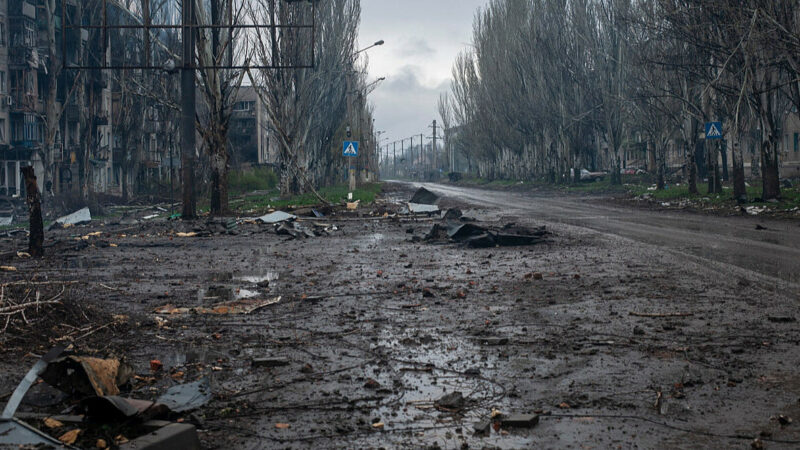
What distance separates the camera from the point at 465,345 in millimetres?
6203

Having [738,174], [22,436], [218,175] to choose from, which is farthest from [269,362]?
[738,174]

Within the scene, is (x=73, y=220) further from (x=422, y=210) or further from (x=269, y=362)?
(x=269, y=362)

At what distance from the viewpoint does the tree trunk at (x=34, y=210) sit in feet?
40.9

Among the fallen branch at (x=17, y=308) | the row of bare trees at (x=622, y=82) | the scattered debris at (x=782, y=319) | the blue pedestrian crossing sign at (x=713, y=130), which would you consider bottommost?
the scattered debris at (x=782, y=319)

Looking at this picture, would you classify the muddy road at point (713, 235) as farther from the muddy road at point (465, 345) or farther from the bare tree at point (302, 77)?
the bare tree at point (302, 77)

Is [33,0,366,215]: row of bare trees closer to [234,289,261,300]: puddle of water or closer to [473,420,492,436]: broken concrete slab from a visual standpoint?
[234,289,261,300]: puddle of water

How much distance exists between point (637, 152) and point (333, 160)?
145 ft

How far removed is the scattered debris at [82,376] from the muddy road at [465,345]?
12 cm

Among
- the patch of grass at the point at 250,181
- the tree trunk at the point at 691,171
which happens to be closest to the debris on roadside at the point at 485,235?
the tree trunk at the point at 691,171

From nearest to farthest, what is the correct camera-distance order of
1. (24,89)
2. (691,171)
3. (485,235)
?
(485,235) < (691,171) < (24,89)

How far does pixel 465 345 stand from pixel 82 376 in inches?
112

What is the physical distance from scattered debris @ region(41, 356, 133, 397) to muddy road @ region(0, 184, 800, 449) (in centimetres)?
12

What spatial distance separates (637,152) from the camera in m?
86.6

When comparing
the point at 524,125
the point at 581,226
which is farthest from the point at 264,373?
the point at 524,125
